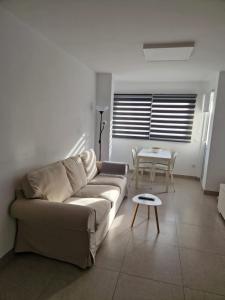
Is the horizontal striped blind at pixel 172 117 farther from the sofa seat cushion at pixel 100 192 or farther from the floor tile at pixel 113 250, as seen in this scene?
the floor tile at pixel 113 250

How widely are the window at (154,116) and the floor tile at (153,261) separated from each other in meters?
3.38

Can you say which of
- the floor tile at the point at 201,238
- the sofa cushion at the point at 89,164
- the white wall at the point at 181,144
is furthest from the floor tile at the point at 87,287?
the white wall at the point at 181,144

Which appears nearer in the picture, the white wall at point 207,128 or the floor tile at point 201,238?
the floor tile at point 201,238

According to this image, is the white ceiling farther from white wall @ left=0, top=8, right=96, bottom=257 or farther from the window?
the window

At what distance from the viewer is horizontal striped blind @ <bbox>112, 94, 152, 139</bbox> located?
17.8ft

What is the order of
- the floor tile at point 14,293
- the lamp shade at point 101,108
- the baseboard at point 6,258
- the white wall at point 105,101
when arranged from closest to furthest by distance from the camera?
the floor tile at point 14,293
the baseboard at point 6,258
the lamp shade at point 101,108
the white wall at point 105,101

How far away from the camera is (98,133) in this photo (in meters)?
4.69

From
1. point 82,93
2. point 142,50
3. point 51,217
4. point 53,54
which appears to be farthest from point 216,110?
point 51,217

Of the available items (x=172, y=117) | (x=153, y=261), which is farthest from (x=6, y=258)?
(x=172, y=117)

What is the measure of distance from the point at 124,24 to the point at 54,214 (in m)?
2.03

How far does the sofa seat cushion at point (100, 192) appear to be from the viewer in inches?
107

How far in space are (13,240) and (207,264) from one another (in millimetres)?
2130

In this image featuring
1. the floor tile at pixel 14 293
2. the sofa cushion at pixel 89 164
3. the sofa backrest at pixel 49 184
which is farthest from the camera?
the sofa cushion at pixel 89 164

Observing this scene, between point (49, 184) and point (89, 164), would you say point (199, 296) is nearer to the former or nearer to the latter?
point (49, 184)
